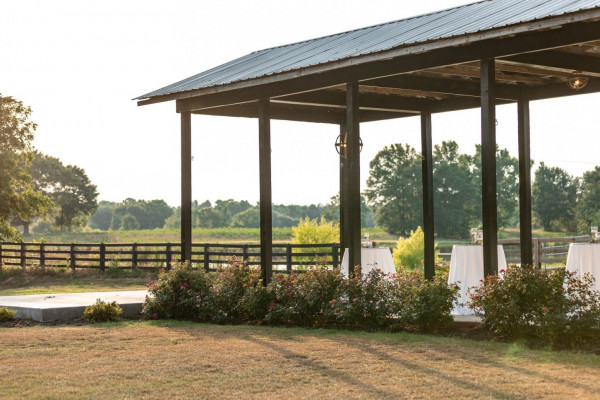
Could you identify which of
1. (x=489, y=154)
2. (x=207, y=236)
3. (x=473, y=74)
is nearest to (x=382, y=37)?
(x=473, y=74)

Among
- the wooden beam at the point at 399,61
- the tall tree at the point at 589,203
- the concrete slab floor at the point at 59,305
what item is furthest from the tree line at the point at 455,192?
the wooden beam at the point at 399,61

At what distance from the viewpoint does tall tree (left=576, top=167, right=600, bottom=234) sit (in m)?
50.0

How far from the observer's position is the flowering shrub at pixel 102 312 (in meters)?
12.3

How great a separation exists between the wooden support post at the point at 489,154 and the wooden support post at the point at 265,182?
12.4 ft

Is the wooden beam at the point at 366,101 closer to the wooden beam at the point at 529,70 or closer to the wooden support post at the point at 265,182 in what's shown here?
the wooden support post at the point at 265,182

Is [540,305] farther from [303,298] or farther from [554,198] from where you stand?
[554,198]

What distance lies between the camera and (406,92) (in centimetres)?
1294

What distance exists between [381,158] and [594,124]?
20.6m

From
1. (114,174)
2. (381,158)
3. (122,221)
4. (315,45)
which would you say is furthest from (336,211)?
(315,45)

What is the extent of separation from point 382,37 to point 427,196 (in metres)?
3.30

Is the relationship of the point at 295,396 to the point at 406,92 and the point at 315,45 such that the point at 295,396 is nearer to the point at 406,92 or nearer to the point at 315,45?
the point at 406,92

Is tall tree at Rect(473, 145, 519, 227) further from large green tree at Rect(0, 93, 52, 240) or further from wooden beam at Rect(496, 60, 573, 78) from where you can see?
wooden beam at Rect(496, 60, 573, 78)

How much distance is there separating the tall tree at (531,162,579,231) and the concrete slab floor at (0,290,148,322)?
46.1 meters

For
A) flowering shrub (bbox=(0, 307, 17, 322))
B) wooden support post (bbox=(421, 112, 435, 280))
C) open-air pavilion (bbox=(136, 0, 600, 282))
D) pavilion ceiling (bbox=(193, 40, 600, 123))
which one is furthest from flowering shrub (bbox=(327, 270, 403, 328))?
flowering shrub (bbox=(0, 307, 17, 322))
